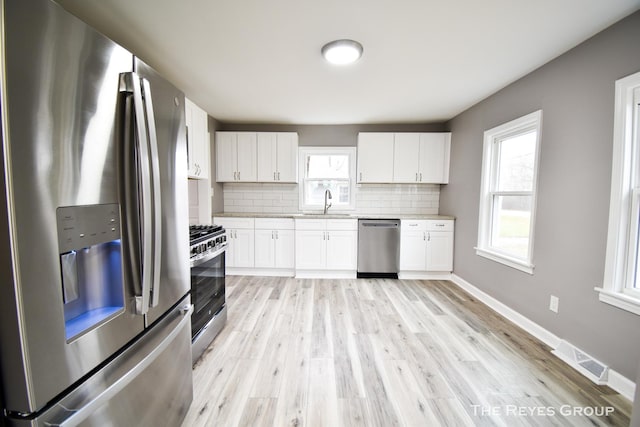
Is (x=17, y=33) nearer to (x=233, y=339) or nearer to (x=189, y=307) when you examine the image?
(x=189, y=307)

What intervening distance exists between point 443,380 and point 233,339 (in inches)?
66.3

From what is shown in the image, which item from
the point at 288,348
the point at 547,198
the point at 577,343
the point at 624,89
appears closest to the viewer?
the point at 624,89

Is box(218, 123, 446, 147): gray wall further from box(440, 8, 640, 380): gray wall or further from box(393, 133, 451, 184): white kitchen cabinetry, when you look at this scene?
box(440, 8, 640, 380): gray wall

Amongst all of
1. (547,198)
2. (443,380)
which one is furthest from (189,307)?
(547,198)

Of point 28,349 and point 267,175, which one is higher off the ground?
point 267,175

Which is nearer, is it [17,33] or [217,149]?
[17,33]

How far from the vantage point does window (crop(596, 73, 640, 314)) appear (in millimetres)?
1605

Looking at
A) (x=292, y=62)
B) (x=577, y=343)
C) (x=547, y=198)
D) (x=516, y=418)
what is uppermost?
(x=292, y=62)

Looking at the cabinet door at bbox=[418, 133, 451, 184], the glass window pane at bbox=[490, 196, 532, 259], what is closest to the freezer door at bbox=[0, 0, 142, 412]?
the glass window pane at bbox=[490, 196, 532, 259]

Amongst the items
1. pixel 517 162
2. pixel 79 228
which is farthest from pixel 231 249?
pixel 517 162

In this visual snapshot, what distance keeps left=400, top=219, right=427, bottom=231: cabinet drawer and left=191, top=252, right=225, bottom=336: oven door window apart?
261 centimetres

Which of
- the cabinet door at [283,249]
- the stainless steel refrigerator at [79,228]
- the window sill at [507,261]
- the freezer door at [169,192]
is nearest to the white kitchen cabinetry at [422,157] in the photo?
the window sill at [507,261]

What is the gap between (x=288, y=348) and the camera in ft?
6.69

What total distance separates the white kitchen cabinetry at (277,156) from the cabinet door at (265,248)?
2.96 ft
